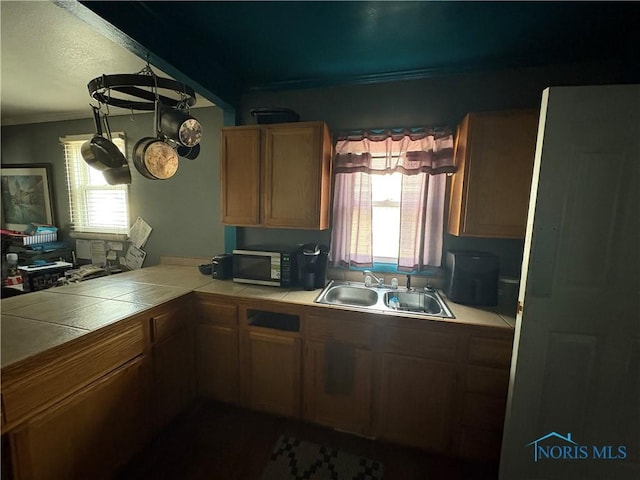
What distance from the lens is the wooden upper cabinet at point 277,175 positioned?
6.23 feet

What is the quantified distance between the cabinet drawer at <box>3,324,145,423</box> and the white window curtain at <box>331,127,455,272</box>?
1493 millimetres

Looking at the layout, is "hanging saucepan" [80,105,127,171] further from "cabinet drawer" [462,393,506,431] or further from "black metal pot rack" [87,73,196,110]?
"cabinet drawer" [462,393,506,431]

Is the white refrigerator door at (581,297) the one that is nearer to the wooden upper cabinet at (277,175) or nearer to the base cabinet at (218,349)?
the wooden upper cabinet at (277,175)

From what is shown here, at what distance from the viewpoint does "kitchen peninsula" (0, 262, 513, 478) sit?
43.6 inches

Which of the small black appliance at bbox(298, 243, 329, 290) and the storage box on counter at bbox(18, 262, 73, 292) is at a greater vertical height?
the small black appliance at bbox(298, 243, 329, 290)

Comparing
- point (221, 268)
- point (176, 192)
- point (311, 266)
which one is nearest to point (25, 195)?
point (176, 192)

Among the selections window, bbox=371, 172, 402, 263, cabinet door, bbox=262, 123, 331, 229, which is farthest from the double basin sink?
cabinet door, bbox=262, 123, 331, 229

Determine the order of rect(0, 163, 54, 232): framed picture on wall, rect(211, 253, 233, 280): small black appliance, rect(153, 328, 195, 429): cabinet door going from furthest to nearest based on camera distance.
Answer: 1. rect(0, 163, 54, 232): framed picture on wall
2. rect(211, 253, 233, 280): small black appliance
3. rect(153, 328, 195, 429): cabinet door

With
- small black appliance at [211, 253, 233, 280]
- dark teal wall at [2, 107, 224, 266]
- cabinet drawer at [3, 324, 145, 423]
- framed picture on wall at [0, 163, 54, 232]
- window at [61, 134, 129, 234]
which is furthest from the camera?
framed picture on wall at [0, 163, 54, 232]

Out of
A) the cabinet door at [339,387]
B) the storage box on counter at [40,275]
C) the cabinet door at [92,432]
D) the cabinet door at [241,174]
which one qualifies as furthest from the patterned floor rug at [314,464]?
the storage box on counter at [40,275]

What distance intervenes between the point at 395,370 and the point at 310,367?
53cm

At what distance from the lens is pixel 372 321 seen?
5.17ft

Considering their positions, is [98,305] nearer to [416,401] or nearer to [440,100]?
[416,401]

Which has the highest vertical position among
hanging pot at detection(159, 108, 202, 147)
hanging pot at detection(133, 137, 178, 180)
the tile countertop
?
hanging pot at detection(159, 108, 202, 147)
